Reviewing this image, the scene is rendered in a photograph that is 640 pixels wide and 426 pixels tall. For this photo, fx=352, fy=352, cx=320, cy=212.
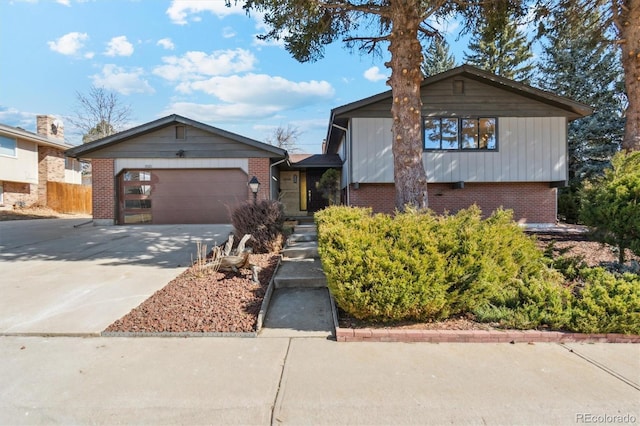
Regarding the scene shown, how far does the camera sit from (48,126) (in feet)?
75.9

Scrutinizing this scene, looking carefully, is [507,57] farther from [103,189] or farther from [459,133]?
[103,189]

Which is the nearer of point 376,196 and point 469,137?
point 469,137

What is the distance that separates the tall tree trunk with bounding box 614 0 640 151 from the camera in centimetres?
783

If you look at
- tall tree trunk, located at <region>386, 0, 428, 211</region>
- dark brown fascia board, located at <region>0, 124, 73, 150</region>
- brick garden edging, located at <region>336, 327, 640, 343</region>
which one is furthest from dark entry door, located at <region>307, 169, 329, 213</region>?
dark brown fascia board, located at <region>0, 124, 73, 150</region>

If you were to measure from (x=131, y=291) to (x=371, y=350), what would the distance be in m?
3.60

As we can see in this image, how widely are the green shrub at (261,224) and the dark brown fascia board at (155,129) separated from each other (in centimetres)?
619

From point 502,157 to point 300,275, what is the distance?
9.85 metres

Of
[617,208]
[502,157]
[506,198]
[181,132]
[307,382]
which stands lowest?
[307,382]

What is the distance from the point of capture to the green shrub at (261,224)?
7172 millimetres

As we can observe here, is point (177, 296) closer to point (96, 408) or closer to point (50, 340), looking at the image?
point (50, 340)

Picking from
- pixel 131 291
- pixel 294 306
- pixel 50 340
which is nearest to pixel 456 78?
pixel 294 306

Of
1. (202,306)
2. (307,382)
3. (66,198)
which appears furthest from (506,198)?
(66,198)

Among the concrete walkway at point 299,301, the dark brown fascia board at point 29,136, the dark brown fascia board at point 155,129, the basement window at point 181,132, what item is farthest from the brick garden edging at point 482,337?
the dark brown fascia board at point 29,136

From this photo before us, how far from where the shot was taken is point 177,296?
4562mm
